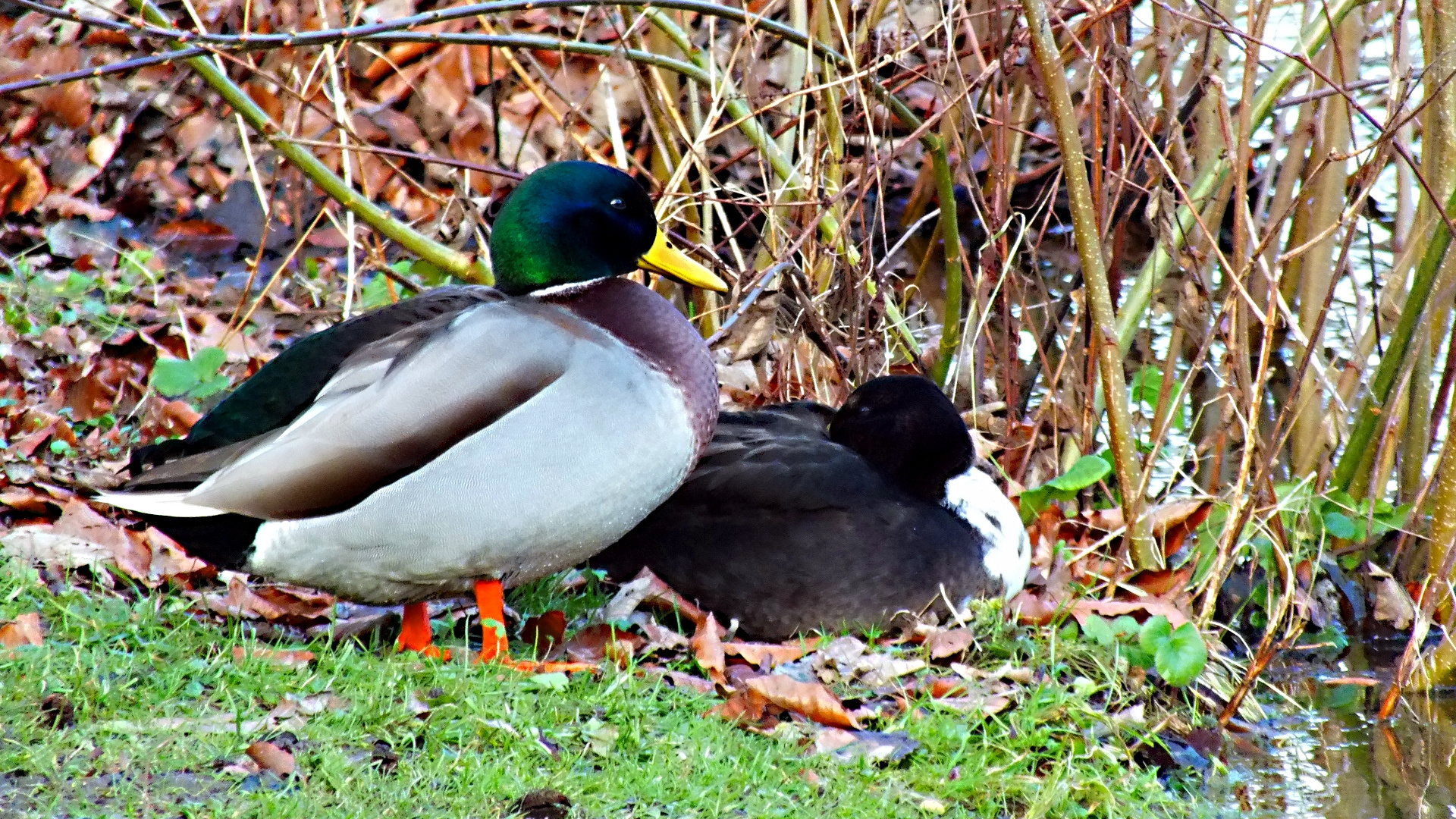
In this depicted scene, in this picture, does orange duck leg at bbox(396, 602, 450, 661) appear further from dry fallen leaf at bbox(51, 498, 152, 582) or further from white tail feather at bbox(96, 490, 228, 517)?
dry fallen leaf at bbox(51, 498, 152, 582)

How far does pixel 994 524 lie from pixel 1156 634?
575 millimetres

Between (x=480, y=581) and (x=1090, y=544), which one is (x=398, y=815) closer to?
(x=480, y=581)

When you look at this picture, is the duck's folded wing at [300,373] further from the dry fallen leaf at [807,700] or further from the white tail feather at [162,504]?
the dry fallen leaf at [807,700]

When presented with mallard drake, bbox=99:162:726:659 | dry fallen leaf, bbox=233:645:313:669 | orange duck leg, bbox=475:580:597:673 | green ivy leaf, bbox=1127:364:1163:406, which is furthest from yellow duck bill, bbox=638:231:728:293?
green ivy leaf, bbox=1127:364:1163:406

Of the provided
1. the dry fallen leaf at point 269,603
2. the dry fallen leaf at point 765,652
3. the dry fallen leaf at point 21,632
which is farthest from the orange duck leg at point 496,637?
the dry fallen leaf at point 21,632

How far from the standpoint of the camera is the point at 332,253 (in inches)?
292

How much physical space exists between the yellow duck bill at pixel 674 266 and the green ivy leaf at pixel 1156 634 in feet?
4.50

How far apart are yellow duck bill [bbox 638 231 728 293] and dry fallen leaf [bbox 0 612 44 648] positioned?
1.69m

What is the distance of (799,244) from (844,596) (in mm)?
1112

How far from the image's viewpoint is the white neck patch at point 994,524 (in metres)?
4.19

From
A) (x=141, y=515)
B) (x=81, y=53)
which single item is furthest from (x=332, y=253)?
(x=141, y=515)

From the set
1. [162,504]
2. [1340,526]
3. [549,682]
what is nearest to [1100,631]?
[1340,526]

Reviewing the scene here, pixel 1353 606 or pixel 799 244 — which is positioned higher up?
pixel 799 244

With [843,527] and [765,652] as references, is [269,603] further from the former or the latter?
[843,527]
